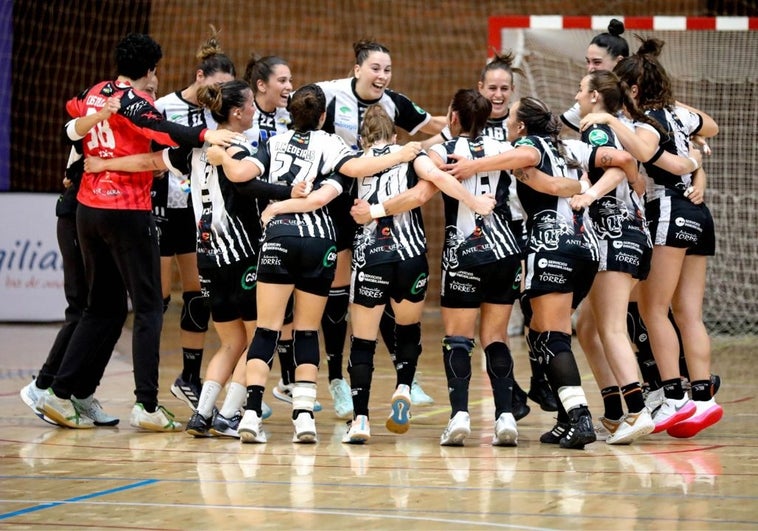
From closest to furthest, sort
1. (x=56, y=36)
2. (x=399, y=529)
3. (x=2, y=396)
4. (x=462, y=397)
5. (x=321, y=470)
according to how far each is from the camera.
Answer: (x=399, y=529) → (x=321, y=470) → (x=462, y=397) → (x=2, y=396) → (x=56, y=36)

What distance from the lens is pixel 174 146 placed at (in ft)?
20.1

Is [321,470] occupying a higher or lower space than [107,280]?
lower

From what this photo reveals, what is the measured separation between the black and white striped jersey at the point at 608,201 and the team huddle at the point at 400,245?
10mm

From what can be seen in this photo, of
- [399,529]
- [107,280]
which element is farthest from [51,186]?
[399,529]

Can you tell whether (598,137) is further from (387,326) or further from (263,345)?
(387,326)

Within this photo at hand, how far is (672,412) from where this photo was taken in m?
6.06

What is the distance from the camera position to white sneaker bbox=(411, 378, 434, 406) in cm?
732

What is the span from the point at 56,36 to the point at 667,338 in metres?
11.0

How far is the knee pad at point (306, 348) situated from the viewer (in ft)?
19.0

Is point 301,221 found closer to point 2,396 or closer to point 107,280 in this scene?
point 107,280

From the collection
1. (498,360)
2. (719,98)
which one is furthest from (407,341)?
(719,98)

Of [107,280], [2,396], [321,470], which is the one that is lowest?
[2,396]

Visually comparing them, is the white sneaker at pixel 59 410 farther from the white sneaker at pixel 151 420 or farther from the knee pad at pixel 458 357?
the knee pad at pixel 458 357

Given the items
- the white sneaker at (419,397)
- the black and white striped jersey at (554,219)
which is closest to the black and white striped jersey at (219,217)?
the black and white striped jersey at (554,219)
